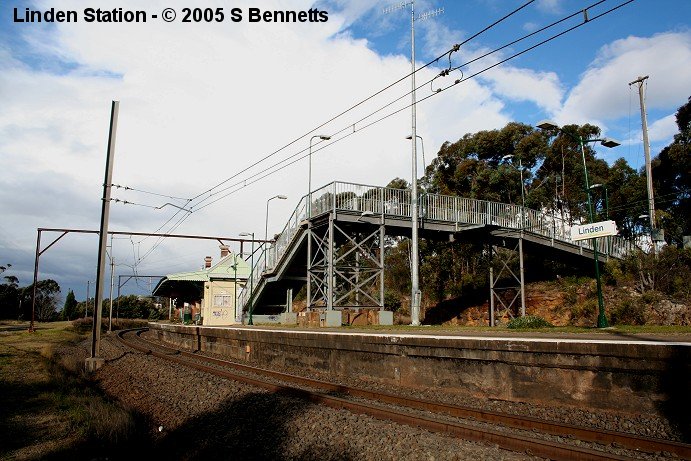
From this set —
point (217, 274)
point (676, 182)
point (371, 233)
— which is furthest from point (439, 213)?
point (217, 274)

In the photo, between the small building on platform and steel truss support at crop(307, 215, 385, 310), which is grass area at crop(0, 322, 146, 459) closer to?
steel truss support at crop(307, 215, 385, 310)

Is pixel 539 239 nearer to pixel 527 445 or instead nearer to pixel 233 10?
pixel 233 10

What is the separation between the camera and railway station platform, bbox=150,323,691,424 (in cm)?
752

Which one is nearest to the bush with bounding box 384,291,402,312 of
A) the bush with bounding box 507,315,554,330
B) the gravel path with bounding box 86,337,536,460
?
the bush with bounding box 507,315,554,330

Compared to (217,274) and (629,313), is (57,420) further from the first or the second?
(217,274)

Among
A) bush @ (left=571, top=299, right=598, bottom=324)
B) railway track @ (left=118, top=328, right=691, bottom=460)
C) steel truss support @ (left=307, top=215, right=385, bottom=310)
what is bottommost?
railway track @ (left=118, top=328, right=691, bottom=460)

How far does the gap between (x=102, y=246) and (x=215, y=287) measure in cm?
2885

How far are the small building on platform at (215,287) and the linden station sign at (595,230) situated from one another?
75.5ft

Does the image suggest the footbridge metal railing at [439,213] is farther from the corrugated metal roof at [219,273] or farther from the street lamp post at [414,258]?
the corrugated metal roof at [219,273]

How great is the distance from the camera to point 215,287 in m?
47.3

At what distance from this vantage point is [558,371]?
880 centimetres

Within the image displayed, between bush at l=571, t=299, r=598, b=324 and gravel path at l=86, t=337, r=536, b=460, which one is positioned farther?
bush at l=571, t=299, r=598, b=324

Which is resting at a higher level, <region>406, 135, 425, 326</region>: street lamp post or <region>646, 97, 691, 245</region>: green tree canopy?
<region>646, 97, 691, 245</region>: green tree canopy

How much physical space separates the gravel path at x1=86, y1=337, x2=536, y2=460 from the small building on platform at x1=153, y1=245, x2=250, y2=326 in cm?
2453
